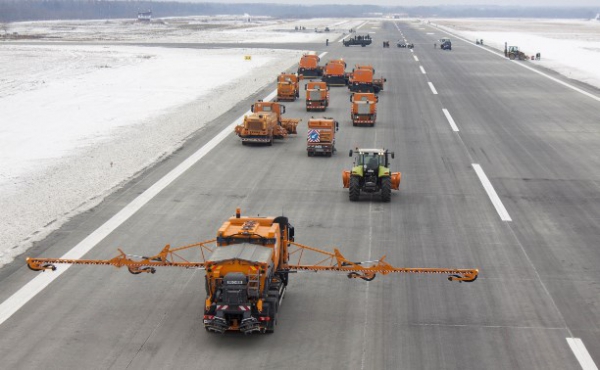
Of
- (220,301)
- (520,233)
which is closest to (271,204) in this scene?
(520,233)

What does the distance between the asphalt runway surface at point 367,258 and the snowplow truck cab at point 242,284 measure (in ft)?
2.40

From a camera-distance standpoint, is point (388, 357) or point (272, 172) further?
point (272, 172)

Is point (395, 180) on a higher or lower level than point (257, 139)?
higher

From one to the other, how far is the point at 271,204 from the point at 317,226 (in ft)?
12.3

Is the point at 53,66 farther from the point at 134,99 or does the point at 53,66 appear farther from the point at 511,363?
the point at 511,363

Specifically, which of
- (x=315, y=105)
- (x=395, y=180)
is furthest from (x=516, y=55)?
(x=395, y=180)

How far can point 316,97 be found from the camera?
198 feet

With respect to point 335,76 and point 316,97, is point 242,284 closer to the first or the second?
point 316,97

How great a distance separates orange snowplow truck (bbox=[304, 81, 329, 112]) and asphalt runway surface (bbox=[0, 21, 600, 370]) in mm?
9784

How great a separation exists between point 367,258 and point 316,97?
35637 millimetres

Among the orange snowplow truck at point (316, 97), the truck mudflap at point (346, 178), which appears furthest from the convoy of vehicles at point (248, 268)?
the orange snowplow truck at point (316, 97)

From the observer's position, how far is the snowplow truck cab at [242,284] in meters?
18.3

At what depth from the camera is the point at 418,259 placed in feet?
84.7

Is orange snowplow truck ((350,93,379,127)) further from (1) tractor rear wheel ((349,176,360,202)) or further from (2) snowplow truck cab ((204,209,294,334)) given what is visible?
(2) snowplow truck cab ((204,209,294,334))
